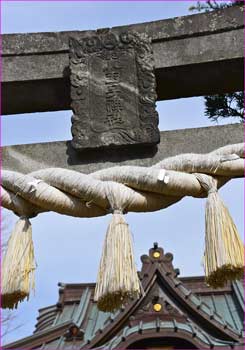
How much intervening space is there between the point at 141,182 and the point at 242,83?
0.52 meters

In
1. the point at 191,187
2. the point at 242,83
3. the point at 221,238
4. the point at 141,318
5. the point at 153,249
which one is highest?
the point at 153,249

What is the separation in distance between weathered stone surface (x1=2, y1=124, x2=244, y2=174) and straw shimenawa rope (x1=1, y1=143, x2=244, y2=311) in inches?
2.2

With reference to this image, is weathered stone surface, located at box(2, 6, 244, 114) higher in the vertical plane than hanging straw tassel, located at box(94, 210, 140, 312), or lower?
higher

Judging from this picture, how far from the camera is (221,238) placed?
146 centimetres

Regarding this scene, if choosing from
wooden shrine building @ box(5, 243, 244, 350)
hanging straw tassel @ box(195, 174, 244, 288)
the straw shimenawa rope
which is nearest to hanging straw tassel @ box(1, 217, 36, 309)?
the straw shimenawa rope

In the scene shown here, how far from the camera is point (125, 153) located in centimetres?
167

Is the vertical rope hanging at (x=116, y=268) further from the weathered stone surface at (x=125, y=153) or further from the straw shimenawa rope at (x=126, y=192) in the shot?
the weathered stone surface at (x=125, y=153)

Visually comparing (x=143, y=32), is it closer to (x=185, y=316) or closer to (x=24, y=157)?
(x=24, y=157)

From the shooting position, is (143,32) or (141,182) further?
(143,32)

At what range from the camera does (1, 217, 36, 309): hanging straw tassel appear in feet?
4.88

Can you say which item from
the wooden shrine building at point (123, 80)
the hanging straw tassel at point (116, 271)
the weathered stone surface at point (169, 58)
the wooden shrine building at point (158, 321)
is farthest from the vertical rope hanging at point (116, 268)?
the wooden shrine building at point (158, 321)

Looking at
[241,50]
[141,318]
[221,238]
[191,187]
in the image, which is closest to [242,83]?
[241,50]

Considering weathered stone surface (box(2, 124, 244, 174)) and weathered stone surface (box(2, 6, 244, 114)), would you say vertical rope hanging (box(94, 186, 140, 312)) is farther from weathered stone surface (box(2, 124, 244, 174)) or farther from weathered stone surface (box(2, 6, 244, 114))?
weathered stone surface (box(2, 6, 244, 114))

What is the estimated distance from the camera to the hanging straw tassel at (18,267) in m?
1.49
